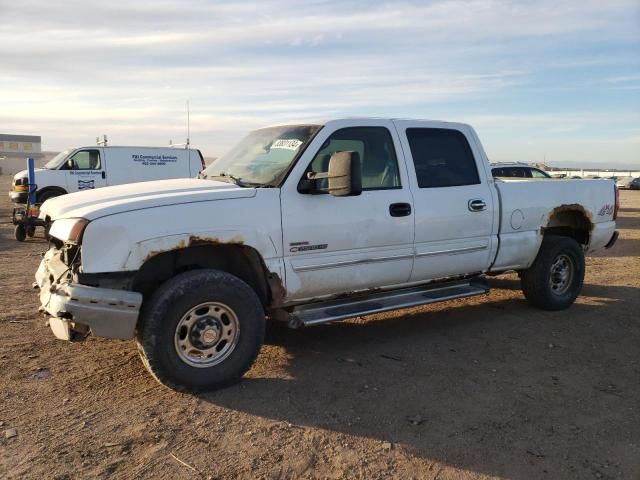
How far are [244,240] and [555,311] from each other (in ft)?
13.2

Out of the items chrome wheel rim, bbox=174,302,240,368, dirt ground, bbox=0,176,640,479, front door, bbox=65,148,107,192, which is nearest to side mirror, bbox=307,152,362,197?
chrome wheel rim, bbox=174,302,240,368

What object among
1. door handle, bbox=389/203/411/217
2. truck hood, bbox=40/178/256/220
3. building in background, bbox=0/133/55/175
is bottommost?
door handle, bbox=389/203/411/217

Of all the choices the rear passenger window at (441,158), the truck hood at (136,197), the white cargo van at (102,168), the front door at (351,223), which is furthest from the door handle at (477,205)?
the white cargo van at (102,168)

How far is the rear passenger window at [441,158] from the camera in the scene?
5.23 meters

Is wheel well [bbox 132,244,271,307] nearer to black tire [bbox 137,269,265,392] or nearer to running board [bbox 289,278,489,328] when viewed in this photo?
black tire [bbox 137,269,265,392]

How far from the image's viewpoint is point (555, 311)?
6457mm

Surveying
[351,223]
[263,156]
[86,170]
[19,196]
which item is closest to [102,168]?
[86,170]

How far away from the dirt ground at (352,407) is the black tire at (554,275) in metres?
0.49

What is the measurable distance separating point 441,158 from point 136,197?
9.31ft

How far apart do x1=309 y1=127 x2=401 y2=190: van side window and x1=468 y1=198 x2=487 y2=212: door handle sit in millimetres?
861

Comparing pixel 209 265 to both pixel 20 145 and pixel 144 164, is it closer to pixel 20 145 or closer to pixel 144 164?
pixel 144 164

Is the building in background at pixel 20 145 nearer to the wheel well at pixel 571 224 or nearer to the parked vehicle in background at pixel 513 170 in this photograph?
the parked vehicle in background at pixel 513 170

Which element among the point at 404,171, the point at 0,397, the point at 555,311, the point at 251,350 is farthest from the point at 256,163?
the point at 555,311

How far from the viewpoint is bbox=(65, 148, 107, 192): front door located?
16.6 meters
